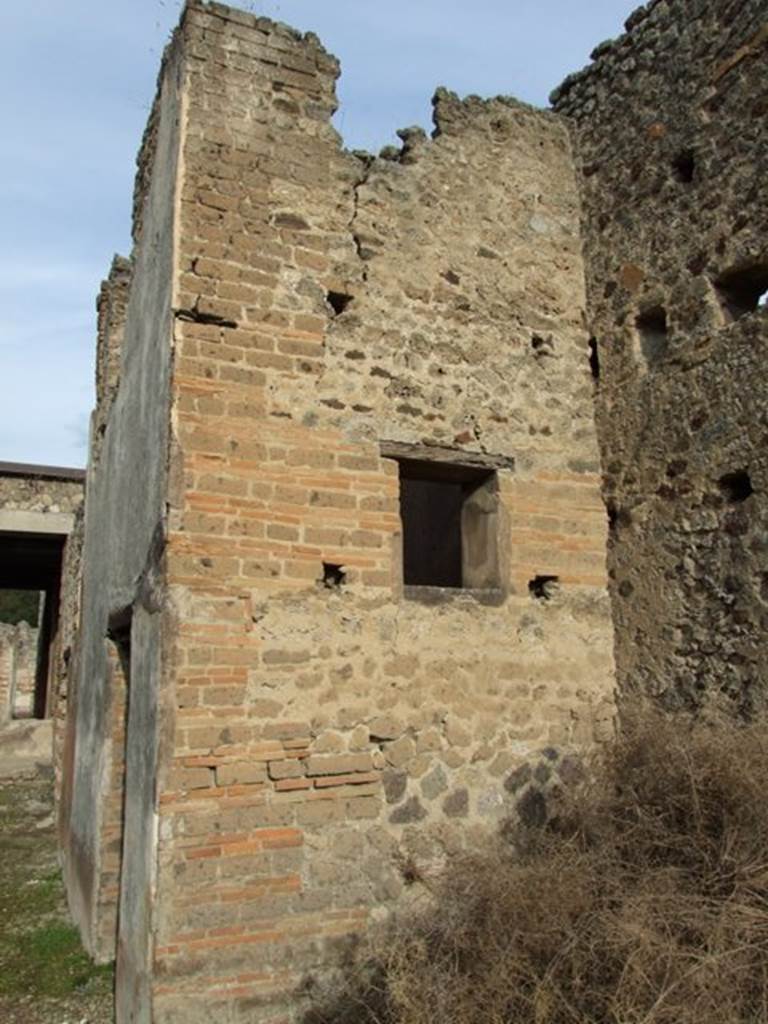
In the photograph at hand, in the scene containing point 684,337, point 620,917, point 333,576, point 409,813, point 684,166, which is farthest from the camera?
point 684,166

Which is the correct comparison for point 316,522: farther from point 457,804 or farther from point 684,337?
point 684,337

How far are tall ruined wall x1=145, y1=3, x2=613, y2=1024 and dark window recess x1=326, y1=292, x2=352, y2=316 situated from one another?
17 millimetres

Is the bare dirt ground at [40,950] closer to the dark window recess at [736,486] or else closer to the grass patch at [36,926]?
the grass patch at [36,926]

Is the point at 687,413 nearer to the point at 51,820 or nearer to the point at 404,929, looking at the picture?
the point at 404,929

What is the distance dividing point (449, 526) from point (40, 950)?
4683 millimetres

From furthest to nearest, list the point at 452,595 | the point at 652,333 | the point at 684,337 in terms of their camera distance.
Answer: the point at 652,333 < the point at 684,337 < the point at 452,595

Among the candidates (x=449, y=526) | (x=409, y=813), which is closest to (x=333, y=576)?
(x=409, y=813)

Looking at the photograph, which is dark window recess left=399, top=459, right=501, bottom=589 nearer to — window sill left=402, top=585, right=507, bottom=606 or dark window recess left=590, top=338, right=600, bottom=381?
window sill left=402, top=585, right=507, bottom=606

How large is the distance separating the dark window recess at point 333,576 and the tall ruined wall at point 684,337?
2.01 meters

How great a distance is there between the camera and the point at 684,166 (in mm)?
5848

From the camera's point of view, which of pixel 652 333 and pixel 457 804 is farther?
pixel 652 333

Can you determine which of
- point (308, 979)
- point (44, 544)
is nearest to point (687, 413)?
point (308, 979)

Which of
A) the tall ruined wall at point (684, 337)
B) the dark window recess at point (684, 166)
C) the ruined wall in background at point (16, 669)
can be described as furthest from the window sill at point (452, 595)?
the ruined wall in background at point (16, 669)

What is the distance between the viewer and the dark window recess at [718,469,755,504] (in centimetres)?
525
